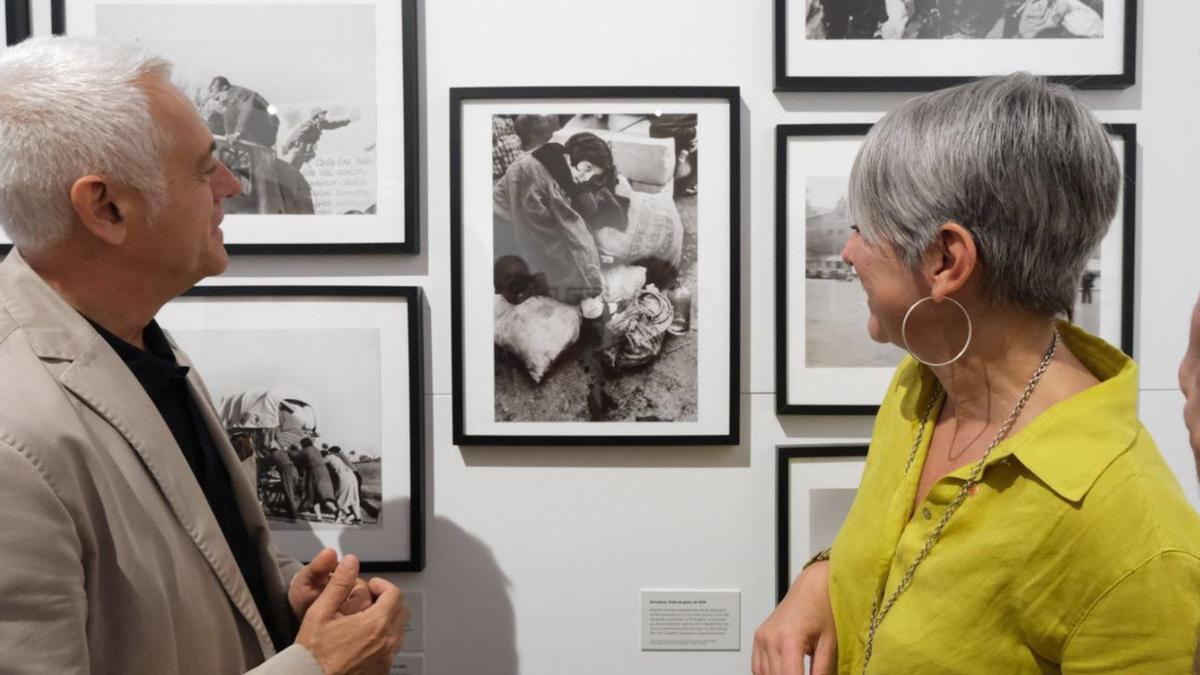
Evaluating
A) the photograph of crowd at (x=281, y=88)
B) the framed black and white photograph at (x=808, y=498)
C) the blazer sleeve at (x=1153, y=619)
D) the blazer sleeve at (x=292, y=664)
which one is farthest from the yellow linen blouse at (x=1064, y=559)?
the photograph of crowd at (x=281, y=88)

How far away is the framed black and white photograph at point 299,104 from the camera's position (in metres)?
1.48

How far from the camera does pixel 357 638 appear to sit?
44.4 inches

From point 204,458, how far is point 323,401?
34cm

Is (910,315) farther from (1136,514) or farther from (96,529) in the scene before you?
(96,529)

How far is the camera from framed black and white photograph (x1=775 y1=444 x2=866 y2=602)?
59.9 inches

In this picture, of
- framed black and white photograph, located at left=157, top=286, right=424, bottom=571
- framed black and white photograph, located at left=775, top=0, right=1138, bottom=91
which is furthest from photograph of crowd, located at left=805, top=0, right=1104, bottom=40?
framed black and white photograph, located at left=157, top=286, right=424, bottom=571

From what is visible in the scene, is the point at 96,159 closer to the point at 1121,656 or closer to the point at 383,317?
the point at 383,317

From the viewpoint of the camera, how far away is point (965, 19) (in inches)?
58.2

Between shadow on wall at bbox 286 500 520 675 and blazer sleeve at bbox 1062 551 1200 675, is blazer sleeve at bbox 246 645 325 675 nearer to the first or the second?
shadow on wall at bbox 286 500 520 675

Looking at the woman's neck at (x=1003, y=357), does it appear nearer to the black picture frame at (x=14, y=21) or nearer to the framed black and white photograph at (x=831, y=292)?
the framed black and white photograph at (x=831, y=292)

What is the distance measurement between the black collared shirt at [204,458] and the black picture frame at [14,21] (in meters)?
0.63

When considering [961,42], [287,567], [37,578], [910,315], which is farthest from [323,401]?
[961,42]

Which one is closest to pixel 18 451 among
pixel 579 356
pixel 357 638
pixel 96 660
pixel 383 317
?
pixel 96 660

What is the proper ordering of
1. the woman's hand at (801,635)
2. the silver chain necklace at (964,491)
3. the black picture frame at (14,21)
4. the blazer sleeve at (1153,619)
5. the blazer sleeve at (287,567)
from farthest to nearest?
the black picture frame at (14,21) → the blazer sleeve at (287,567) → the woman's hand at (801,635) → the silver chain necklace at (964,491) → the blazer sleeve at (1153,619)
